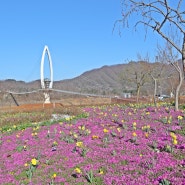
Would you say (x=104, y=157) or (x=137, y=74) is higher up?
(x=137, y=74)

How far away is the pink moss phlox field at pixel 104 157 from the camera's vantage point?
15.4 ft

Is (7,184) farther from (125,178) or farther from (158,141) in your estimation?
(158,141)

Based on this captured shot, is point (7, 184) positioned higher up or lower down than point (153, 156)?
lower down

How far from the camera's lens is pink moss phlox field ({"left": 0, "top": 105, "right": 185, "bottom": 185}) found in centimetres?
470

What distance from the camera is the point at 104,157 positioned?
567 cm

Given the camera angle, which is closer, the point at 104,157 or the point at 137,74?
the point at 104,157

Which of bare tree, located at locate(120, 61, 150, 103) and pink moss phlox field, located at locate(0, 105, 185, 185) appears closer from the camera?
pink moss phlox field, located at locate(0, 105, 185, 185)

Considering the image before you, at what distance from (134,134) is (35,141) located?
275 cm

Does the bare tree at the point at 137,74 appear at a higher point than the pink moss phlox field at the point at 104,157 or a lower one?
higher

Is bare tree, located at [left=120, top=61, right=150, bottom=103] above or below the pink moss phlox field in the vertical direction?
above

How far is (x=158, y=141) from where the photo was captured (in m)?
6.16

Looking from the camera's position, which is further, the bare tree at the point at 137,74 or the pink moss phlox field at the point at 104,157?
the bare tree at the point at 137,74

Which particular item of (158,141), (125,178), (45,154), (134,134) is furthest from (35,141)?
(125,178)

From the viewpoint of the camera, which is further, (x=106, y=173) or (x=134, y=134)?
(x=134, y=134)
